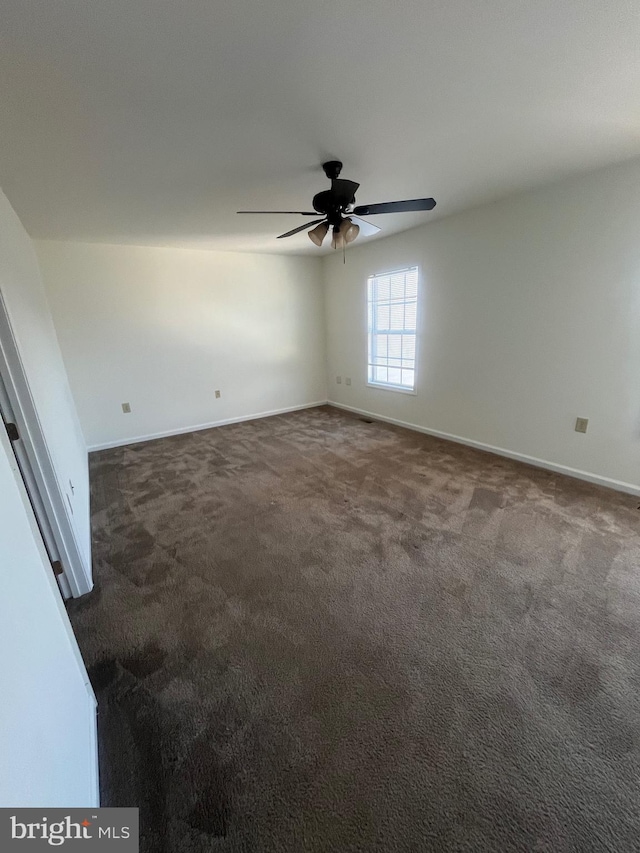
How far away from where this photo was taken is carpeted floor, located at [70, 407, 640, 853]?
3.32 feet

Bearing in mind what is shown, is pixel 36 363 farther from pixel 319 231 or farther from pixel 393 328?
pixel 393 328

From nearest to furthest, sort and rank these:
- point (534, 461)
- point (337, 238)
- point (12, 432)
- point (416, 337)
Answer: point (12, 432) → point (337, 238) → point (534, 461) → point (416, 337)

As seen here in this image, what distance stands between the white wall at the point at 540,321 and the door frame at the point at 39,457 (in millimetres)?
3577

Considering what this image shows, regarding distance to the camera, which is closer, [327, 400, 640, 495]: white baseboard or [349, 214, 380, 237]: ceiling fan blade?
[349, 214, 380, 237]: ceiling fan blade

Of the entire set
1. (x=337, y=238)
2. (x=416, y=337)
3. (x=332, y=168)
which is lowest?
(x=416, y=337)

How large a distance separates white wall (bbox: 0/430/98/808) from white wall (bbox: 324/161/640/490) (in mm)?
3554

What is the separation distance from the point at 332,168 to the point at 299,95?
0.69 m

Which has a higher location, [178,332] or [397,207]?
[397,207]

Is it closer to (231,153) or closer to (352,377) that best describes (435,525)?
(231,153)

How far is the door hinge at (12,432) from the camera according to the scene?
5.29ft

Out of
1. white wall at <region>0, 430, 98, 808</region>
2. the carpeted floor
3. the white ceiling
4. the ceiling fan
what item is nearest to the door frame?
the carpeted floor

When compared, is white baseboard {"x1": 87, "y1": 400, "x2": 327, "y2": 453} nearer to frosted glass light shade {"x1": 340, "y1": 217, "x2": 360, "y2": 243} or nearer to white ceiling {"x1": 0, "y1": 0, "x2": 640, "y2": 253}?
white ceiling {"x1": 0, "y1": 0, "x2": 640, "y2": 253}

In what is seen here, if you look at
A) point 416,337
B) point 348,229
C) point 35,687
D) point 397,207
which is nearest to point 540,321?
point 416,337

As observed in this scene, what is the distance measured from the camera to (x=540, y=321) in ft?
9.72
